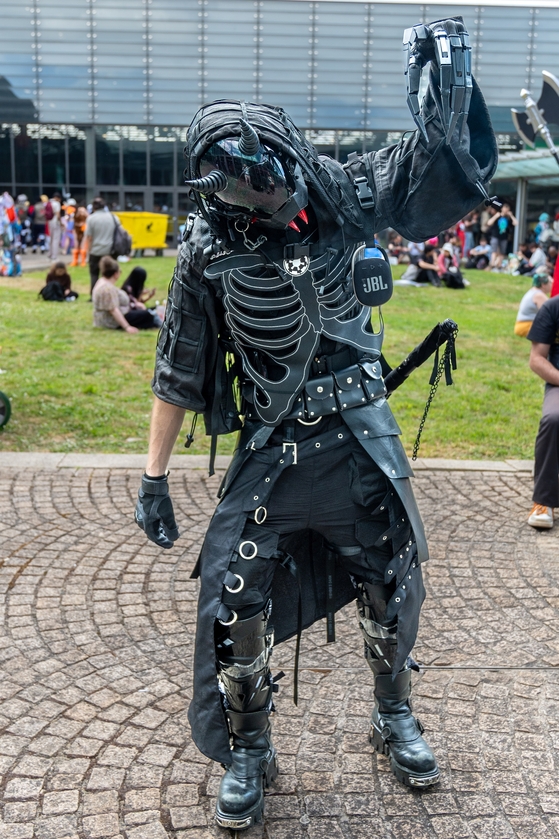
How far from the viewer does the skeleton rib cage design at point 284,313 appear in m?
2.43

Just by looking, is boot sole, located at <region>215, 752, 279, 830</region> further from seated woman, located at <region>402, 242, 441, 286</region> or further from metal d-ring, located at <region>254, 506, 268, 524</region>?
seated woman, located at <region>402, 242, 441, 286</region>

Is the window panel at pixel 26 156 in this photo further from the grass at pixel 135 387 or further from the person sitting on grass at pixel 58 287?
the grass at pixel 135 387

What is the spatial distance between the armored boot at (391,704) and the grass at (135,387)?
383 centimetres

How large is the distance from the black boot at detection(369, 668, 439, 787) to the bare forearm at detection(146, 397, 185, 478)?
3.28ft

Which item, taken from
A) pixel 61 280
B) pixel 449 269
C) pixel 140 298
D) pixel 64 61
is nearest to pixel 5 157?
pixel 64 61

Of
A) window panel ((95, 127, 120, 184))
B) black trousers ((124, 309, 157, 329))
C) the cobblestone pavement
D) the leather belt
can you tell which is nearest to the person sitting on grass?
black trousers ((124, 309, 157, 329))

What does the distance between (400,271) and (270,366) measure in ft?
64.2

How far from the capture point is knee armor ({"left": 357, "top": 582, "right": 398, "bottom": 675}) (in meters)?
2.68

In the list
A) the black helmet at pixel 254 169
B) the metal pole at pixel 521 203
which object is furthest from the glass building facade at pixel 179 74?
the black helmet at pixel 254 169

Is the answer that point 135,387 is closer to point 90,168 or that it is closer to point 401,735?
point 401,735

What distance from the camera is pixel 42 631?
3799 mm

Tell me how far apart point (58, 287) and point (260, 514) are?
41.7 feet

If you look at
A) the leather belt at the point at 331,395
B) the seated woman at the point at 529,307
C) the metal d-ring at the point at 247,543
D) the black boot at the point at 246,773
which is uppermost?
the leather belt at the point at 331,395

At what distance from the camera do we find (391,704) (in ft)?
9.32
